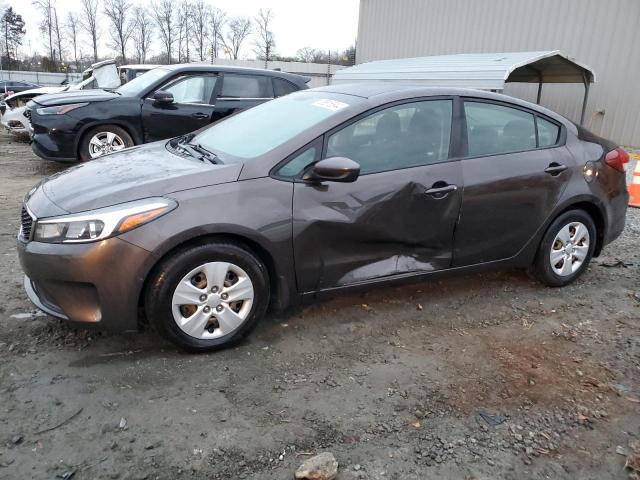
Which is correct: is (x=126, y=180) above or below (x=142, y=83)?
below

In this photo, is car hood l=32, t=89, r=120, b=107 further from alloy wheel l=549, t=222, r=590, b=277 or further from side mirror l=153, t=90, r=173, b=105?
alloy wheel l=549, t=222, r=590, b=277

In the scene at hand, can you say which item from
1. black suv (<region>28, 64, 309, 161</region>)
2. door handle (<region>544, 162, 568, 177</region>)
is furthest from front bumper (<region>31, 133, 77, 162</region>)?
door handle (<region>544, 162, 568, 177</region>)

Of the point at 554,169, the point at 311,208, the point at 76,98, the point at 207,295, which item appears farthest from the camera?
the point at 76,98

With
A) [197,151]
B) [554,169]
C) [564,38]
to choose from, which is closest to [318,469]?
[197,151]

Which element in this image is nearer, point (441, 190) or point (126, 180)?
point (126, 180)

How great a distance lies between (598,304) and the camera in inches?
160

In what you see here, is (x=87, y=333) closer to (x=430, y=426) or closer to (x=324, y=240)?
(x=324, y=240)

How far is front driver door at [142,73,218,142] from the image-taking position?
7695mm

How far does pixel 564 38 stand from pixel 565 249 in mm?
12332

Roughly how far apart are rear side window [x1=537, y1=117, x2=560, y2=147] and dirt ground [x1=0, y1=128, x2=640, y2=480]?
1.24 m

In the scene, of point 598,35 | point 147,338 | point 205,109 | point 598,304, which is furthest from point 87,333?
point 598,35

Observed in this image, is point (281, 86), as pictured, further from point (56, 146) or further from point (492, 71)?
→ point (492, 71)

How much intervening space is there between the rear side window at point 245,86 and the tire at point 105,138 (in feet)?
5.19

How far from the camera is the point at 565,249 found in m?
4.21
